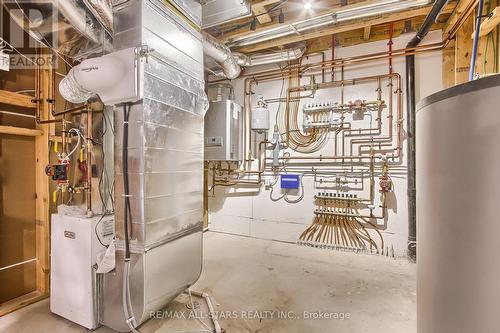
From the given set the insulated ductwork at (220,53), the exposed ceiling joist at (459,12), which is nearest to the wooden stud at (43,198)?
the insulated ductwork at (220,53)

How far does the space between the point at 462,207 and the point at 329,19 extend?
2786 mm

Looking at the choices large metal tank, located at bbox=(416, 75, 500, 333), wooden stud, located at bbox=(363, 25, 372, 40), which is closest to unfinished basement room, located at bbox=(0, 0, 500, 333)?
large metal tank, located at bbox=(416, 75, 500, 333)

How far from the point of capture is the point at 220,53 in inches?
121

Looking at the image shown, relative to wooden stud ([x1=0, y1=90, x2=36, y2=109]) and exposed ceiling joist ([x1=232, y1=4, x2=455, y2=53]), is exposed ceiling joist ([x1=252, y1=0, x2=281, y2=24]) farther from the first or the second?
wooden stud ([x1=0, y1=90, x2=36, y2=109])

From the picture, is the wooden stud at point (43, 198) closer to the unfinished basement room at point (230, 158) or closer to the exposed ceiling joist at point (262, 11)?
the unfinished basement room at point (230, 158)

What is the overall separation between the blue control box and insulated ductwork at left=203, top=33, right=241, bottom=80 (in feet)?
5.78

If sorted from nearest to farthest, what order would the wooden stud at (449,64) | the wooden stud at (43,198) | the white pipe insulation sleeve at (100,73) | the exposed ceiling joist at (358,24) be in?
1. the white pipe insulation sleeve at (100,73)
2. the wooden stud at (43,198)
3. the exposed ceiling joist at (358,24)
4. the wooden stud at (449,64)

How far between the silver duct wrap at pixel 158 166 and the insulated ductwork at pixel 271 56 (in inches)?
67.8

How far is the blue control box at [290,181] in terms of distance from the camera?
3.86 metres

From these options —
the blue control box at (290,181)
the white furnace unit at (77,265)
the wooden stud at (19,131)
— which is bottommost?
the white furnace unit at (77,265)

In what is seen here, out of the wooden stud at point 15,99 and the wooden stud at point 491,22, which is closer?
the wooden stud at point 491,22

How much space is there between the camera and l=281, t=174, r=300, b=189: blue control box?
3.86 meters

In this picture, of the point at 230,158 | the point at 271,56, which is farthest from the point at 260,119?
the point at 271,56

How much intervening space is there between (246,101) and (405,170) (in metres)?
2.67
